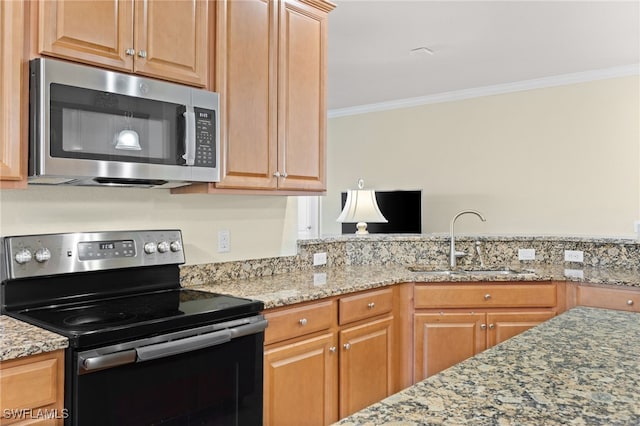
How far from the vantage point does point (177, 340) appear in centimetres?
178

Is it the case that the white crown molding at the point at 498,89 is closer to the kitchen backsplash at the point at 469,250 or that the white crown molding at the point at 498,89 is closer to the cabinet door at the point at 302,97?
the kitchen backsplash at the point at 469,250

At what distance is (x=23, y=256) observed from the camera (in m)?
1.94

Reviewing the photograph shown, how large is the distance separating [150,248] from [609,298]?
2.38 meters

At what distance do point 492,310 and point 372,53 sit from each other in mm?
2293

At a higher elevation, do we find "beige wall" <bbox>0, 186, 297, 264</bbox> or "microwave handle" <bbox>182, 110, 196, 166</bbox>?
"microwave handle" <bbox>182, 110, 196, 166</bbox>

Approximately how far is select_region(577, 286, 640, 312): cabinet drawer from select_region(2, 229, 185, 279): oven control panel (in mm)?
2155

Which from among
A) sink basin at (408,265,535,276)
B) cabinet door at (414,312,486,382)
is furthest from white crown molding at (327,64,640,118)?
cabinet door at (414,312,486,382)

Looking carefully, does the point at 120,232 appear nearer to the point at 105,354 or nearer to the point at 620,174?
the point at 105,354

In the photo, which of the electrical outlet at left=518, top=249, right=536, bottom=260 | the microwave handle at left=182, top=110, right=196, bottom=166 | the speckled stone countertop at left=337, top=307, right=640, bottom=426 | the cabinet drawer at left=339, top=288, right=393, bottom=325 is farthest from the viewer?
the electrical outlet at left=518, top=249, right=536, bottom=260

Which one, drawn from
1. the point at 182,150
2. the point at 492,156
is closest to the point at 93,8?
the point at 182,150

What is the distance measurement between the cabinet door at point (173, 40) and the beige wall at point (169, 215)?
0.57 metres

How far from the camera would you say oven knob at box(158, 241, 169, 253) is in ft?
7.73

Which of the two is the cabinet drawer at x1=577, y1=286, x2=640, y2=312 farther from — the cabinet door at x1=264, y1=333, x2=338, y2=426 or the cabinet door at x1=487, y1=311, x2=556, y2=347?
the cabinet door at x1=264, y1=333, x2=338, y2=426

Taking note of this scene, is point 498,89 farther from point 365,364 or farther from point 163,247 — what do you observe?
point 163,247
